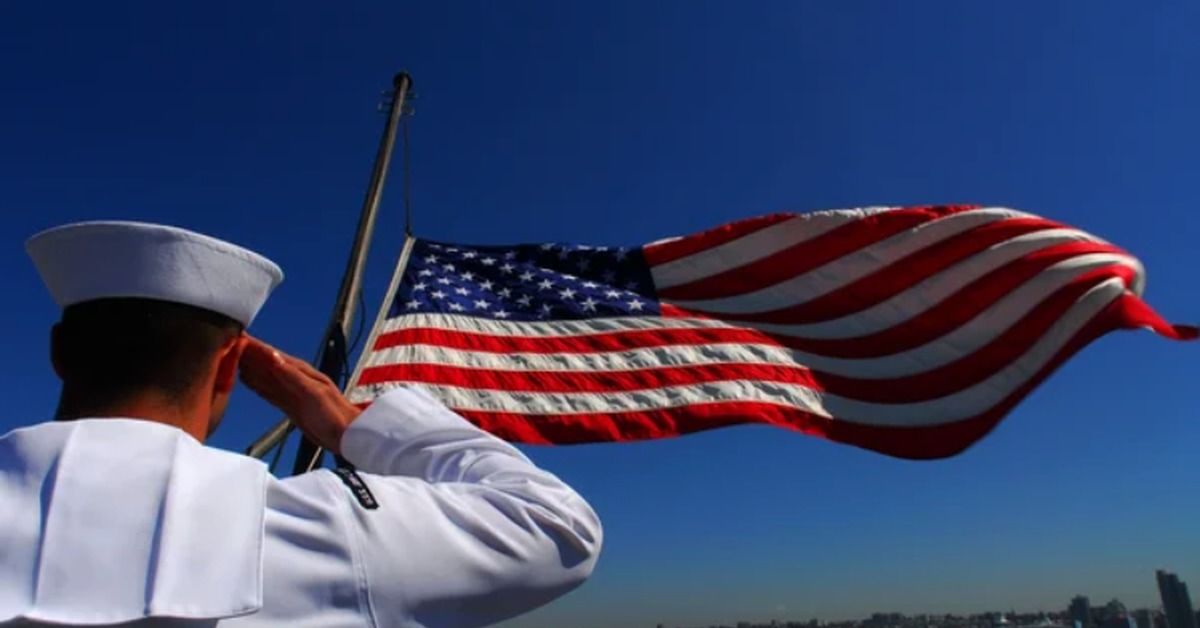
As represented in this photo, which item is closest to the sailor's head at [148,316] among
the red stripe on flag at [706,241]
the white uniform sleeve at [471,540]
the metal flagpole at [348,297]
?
the white uniform sleeve at [471,540]

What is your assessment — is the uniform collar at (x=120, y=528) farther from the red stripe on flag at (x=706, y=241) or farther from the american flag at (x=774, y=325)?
the red stripe on flag at (x=706, y=241)

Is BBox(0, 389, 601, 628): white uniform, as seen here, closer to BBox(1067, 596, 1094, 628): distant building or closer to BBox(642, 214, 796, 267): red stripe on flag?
BBox(642, 214, 796, 267): red stripe on flag

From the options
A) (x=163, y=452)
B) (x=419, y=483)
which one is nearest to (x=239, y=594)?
(x=163, y=452)

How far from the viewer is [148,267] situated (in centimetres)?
141

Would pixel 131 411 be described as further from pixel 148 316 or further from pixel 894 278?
pixel 894 278

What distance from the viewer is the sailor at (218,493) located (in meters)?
0.97

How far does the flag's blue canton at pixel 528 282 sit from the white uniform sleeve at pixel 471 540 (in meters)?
5.06

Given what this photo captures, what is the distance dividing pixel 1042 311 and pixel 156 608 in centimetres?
685

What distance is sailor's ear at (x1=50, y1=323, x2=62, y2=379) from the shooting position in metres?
1.29

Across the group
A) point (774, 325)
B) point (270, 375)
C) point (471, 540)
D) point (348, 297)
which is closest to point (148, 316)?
point (270, 375)

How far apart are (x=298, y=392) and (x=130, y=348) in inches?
17.2

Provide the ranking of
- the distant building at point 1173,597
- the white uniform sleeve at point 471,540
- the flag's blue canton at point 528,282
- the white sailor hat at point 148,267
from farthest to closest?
the distant building at point 1173,597 < the flag's blue canton at point 528,282 < the white sailor hat at point 148,267 < the white uniform sleeve at point 471,540

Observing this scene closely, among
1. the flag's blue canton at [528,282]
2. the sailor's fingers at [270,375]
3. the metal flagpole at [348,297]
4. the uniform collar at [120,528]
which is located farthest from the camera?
the flag's blue canton at [528,282]

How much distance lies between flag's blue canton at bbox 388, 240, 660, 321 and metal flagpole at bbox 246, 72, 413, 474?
2.99 ft
